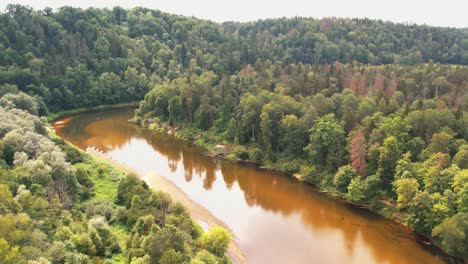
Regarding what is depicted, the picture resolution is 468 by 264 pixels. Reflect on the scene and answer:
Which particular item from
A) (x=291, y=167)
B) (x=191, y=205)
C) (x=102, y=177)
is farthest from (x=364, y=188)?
(x=102, y=177)

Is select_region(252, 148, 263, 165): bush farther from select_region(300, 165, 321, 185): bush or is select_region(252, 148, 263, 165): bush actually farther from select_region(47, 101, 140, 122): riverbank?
select_region(47, 101, 140, 122): riverbank

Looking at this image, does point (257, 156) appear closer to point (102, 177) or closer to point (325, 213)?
point (325, 213)

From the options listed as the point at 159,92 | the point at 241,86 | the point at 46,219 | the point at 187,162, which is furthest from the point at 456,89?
the point at 46,219

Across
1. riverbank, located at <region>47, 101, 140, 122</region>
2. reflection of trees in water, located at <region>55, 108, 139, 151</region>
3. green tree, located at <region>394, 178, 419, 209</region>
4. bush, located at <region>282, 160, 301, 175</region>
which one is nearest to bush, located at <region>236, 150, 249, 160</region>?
bush, located at <region>282, 160, 301, 175</region>

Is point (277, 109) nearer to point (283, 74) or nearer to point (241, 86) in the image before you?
point (241, 86)

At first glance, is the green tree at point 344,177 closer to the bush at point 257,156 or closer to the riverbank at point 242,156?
the riverbank at point 242,156

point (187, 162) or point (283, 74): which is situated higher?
point (283, 74)
